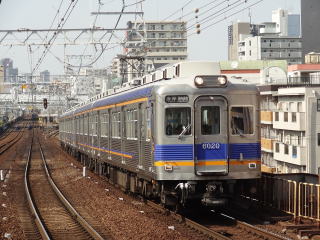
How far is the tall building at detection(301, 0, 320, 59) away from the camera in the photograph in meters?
108

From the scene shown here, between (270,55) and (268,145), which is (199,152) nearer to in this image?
(268,145)

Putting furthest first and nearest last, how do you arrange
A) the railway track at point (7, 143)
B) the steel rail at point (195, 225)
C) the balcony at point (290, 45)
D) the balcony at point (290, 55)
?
the balcony at point (290, 55)
the balcony at point (290, 45)
the railway track at point (7, 143)
the steel rail at point (195, 225)

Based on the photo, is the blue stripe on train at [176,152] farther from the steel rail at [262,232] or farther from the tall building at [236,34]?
the tall building at [236,34]

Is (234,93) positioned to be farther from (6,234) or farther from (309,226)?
(6,234)

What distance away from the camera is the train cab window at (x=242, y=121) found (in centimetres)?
1362

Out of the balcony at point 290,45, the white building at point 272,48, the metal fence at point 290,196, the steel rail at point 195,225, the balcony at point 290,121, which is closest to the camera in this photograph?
the steel rail at point 195,225

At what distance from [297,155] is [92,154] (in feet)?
96.1

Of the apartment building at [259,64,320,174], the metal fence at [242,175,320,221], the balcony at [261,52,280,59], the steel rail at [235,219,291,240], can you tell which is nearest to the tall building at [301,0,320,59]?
the balcony at [261,52,280,59]

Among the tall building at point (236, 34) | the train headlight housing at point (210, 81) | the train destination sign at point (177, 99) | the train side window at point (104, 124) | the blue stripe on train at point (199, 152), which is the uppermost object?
the tall building at point (236, 34)

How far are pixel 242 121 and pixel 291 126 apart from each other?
41.3 m

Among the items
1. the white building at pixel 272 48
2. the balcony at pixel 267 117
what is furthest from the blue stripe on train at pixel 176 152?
the white building at pixel 272 48

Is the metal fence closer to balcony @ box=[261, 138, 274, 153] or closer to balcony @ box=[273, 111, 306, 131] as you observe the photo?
balcony @ box=[273, 111, 306, 131]

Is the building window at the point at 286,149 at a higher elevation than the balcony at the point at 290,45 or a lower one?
lower

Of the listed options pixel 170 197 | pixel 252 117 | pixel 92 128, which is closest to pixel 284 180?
pixel 252 117
